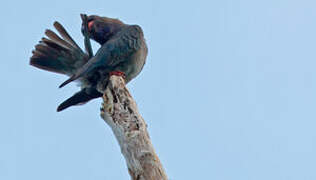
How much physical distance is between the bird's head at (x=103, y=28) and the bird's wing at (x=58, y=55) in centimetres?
37

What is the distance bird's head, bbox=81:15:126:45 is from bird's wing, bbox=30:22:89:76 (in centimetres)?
37

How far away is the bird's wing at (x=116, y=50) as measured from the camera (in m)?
7.23

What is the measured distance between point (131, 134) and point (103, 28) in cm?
372

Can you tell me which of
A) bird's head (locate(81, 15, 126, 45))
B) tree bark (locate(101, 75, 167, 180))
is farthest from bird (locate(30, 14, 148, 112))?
tree bark (locate(101, 75, 167, 180))

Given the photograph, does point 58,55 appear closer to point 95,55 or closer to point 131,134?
point 95,55

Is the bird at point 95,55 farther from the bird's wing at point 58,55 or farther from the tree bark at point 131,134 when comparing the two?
the tree bark at point 131,134

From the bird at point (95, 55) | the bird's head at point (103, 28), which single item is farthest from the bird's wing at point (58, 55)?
the bird's head at point (103, 28)

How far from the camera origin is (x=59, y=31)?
806cm

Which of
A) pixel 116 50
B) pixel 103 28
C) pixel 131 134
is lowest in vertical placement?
pixel 131 134

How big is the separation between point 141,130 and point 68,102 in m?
2.69

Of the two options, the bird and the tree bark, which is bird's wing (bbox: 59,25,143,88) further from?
the tree bark

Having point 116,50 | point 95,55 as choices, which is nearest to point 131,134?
point 116,50

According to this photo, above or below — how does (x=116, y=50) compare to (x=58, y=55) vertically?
below

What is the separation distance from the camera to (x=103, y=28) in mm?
8195
